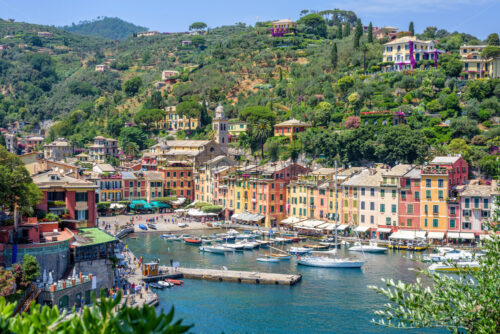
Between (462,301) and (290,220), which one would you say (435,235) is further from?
(462,301)

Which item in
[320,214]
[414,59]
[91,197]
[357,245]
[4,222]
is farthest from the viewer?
[414,59]

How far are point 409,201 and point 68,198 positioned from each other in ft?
128

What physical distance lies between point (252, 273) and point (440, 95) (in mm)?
58118

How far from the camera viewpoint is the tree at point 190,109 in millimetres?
126812

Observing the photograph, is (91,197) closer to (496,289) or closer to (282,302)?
(282,302)

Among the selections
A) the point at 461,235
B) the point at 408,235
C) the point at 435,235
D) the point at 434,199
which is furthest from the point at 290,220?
the point at 461,235

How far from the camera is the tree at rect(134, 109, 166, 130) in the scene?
426 ft

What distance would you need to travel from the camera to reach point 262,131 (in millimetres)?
106625

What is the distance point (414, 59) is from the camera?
114m

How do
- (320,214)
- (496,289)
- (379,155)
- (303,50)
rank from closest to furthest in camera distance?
(496,289), (320,214), (379,155), (303,50)

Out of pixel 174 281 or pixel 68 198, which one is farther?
pixel 174 281


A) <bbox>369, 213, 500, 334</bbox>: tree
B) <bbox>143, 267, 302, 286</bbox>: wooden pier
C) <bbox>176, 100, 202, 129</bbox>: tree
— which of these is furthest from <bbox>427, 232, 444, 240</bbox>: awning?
<bbox>176, 100, 202, 129</bbox>: tree

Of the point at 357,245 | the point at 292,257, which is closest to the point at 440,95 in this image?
the point at 357,245

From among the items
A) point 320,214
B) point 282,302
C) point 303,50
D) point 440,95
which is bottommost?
point 282,302
